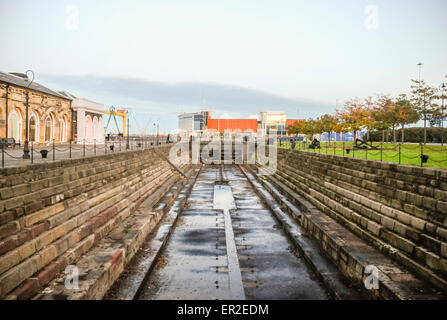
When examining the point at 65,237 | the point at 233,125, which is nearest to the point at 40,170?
the point at 65,237

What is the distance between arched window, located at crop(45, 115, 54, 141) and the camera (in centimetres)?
3509

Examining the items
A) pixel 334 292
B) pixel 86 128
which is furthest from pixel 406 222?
pixel 86 128

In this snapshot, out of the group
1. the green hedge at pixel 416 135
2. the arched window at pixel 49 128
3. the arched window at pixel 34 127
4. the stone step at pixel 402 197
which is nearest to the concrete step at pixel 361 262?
the stone step at pixel 402 197

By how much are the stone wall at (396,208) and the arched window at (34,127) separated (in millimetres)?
27714

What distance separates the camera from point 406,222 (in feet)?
31.7

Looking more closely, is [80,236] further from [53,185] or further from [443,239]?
[443,239]

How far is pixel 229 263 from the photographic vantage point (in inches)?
437

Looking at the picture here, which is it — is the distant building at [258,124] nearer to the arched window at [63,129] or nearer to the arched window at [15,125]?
the arched window at [63,129]

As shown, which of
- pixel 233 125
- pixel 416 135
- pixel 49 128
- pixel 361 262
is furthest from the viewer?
pixel 233 125

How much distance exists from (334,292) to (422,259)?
2261 millimetres

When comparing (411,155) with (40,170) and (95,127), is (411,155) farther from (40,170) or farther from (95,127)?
(95,127)

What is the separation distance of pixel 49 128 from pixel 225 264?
32.0 meters
